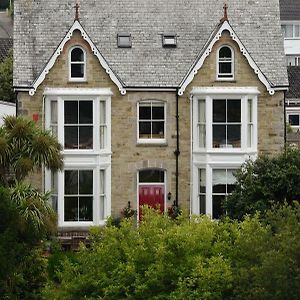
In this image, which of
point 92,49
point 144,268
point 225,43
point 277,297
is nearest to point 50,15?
point 92,49

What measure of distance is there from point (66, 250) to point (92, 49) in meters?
7.67

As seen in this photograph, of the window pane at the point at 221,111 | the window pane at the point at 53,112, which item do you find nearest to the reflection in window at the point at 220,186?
the window pane at the point at 221,111


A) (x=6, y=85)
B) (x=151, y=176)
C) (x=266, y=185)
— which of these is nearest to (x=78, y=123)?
(x=151, y=176)

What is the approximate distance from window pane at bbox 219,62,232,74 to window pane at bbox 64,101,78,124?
571 centimetres

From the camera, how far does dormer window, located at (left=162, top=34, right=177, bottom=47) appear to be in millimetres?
55531

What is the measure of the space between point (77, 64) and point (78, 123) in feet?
7.48

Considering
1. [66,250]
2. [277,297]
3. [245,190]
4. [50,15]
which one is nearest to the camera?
[277,297]

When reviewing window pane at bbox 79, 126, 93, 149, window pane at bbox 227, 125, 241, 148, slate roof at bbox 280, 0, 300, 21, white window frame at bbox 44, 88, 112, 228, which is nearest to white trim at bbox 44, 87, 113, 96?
white window frame at bbox 44, 88, 112, 228

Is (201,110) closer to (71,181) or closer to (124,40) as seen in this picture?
(124,40)

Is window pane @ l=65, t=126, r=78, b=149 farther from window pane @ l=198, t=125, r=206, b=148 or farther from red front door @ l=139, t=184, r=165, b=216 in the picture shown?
window pane @ l=198, t=125, r=206, b=148

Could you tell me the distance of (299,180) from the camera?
49062 millimetres

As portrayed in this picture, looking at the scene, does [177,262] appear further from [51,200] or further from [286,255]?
[51,200]

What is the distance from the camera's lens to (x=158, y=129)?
54.8m

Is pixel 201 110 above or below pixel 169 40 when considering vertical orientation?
below
